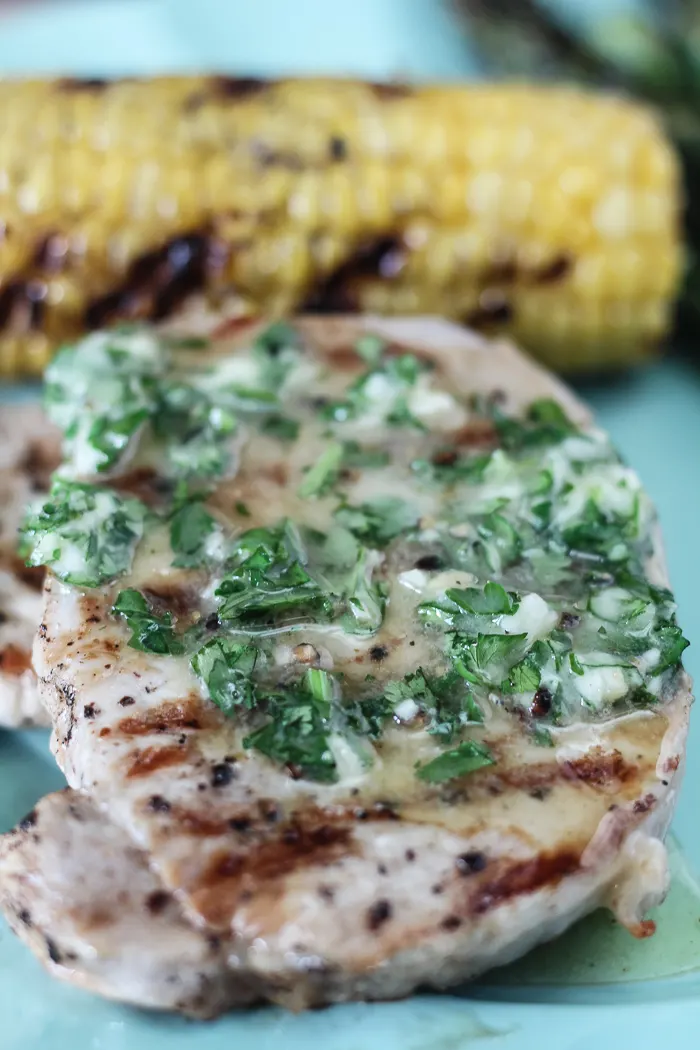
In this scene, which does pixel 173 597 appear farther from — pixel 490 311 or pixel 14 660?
pixel 490 311

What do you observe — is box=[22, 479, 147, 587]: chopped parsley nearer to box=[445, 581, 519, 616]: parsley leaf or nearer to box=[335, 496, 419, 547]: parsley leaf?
box=[335, 496, 419, 547]: parsley leaf

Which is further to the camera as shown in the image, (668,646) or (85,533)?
(85,533)

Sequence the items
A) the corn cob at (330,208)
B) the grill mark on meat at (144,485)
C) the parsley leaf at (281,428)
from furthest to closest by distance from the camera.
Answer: the corn cob at (330,208) < the parsley leaf at (281,428) < the grill mark on meat at (144,485)

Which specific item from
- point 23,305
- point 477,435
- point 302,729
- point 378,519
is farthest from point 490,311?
point 302,729

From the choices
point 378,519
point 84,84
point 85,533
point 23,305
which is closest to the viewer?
point 85,533

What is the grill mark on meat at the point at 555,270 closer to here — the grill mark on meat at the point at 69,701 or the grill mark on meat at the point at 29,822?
the grill mark on meat at the point at 69,701

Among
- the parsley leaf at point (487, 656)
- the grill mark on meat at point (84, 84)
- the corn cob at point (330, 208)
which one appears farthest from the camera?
the grill mark on meat at point (84, 84)

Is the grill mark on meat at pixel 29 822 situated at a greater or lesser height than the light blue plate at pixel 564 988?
greater

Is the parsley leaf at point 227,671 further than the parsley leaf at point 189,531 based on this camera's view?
No

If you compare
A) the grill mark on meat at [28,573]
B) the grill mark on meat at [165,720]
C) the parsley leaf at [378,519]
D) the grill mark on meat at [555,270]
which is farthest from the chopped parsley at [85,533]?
the grill mark on meat at [555,270]

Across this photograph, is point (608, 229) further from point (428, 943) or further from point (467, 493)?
point (428, 943)
